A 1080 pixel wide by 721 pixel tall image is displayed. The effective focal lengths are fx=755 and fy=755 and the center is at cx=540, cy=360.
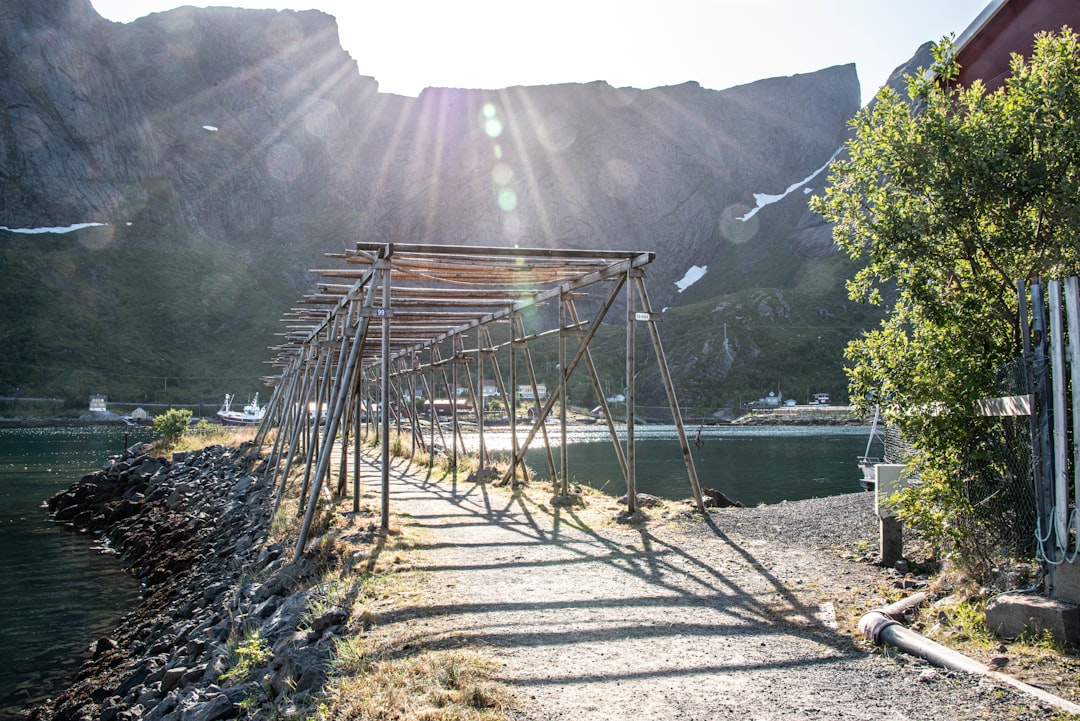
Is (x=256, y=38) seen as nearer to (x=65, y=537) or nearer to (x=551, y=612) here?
(x=65, y=537)

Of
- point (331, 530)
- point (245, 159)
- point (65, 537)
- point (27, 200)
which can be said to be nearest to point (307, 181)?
point (245, 159)

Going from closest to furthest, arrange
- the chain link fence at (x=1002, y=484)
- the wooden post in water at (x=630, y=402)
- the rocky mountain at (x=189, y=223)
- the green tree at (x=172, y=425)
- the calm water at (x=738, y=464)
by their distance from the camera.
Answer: the chain link fence at (x=1002, y=484) < the wooden post in water at (x=630, y=402) < the calm water at (x=738, y=464) < the green tree at (x=172, y=425) < the rocky mountain at (x=189, y=223)

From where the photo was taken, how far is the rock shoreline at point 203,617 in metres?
6.35

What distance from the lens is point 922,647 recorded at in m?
5.46

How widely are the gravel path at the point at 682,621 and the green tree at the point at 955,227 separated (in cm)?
182

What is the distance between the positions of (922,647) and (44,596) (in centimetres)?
1735

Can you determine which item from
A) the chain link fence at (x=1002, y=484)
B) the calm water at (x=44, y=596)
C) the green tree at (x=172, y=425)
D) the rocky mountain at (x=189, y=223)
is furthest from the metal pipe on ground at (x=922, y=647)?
the rocky mountain at (x=189, y=223)

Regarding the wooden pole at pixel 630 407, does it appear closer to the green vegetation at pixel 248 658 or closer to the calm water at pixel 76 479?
the green vegetation at pixel 248 658

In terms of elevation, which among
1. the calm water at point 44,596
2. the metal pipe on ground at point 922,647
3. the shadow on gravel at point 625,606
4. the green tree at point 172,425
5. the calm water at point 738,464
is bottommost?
the calm water at point 44,596

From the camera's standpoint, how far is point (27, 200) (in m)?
131

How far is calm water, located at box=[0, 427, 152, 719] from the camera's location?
1164 cm

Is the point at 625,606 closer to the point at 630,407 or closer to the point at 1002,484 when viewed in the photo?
the point at 1002,484

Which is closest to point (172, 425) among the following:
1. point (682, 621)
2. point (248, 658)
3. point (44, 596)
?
point (44, 596)

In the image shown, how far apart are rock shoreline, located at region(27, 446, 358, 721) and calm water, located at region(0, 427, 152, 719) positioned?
1.60 ft
